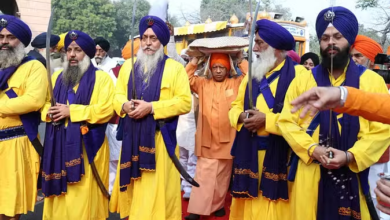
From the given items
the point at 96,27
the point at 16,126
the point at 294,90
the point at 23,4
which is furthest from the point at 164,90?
the point at 23,4

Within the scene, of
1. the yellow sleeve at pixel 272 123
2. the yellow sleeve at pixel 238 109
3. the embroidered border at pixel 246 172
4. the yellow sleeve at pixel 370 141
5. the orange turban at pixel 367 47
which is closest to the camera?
the yellow sleeve at pixel 370 141

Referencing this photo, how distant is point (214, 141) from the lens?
4512 millimetres

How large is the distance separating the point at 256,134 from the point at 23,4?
13.3m

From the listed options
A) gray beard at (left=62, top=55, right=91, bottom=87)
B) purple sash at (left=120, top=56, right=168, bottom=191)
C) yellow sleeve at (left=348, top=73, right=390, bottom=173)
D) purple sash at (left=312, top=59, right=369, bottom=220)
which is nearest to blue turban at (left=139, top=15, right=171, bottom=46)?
purple sash at (left=120, top=56, right=168, bottom=191)

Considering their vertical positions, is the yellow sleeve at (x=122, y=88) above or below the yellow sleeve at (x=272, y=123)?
above

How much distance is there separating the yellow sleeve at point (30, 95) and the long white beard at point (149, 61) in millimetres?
1019

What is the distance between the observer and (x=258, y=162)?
3.40 metres

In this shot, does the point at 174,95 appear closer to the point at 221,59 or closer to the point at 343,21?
the point at 221,59

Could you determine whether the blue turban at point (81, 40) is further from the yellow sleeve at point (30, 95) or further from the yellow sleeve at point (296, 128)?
the yellow sleeve at point (296, 128)

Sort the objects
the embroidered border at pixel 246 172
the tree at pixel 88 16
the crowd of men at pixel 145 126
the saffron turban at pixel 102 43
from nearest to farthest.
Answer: the crowd of men at pixel 145 126 < the embroidered border at pixel 246 172 < the saffron turban at pixel 102 43 < the tree at pixel 88 16

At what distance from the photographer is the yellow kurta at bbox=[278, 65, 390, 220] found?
2.58m

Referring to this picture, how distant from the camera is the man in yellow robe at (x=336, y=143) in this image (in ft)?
8.52

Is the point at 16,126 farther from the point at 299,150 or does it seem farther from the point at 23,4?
the point at 23,4

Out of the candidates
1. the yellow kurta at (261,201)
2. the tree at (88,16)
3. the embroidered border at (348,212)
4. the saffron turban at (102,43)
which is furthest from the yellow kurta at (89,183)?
the tree at (88,16)
